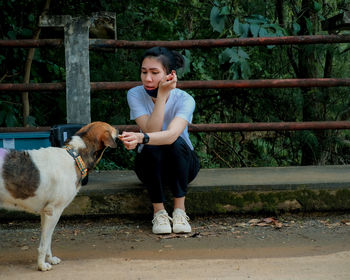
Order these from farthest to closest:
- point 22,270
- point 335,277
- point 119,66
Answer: point 119,66 < point 22,270 < point 335,277

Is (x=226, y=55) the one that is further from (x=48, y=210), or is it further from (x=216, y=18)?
(x=48, y=210)

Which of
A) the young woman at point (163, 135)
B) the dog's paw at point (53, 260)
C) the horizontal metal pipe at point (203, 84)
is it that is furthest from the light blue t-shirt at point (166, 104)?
the dog's paw at point (53, 260)

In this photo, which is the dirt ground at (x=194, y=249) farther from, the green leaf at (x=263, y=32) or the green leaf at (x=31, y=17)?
the green leaf at (x=31, y=17)

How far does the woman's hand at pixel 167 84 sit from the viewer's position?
10.6ft

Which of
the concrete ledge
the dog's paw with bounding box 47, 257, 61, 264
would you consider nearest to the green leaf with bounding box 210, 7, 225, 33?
the concrete ledge

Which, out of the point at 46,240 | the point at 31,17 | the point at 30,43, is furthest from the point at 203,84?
the point at 31,17

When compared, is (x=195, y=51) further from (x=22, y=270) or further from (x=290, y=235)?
(x=22, y=270)

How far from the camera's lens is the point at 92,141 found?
2.97m

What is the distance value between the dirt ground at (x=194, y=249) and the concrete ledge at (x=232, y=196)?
11 centimetres

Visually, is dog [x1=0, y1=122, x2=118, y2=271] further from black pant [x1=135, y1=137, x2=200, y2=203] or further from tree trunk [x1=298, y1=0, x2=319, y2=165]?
tree trunk [x1=298, y1=0, x2=319, y2=165]

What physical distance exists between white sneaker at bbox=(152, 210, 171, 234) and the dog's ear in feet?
2.49

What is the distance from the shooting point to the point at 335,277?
254 centimetres

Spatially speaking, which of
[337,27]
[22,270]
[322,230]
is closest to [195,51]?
[337,27]

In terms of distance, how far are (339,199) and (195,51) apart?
2.86 meters
